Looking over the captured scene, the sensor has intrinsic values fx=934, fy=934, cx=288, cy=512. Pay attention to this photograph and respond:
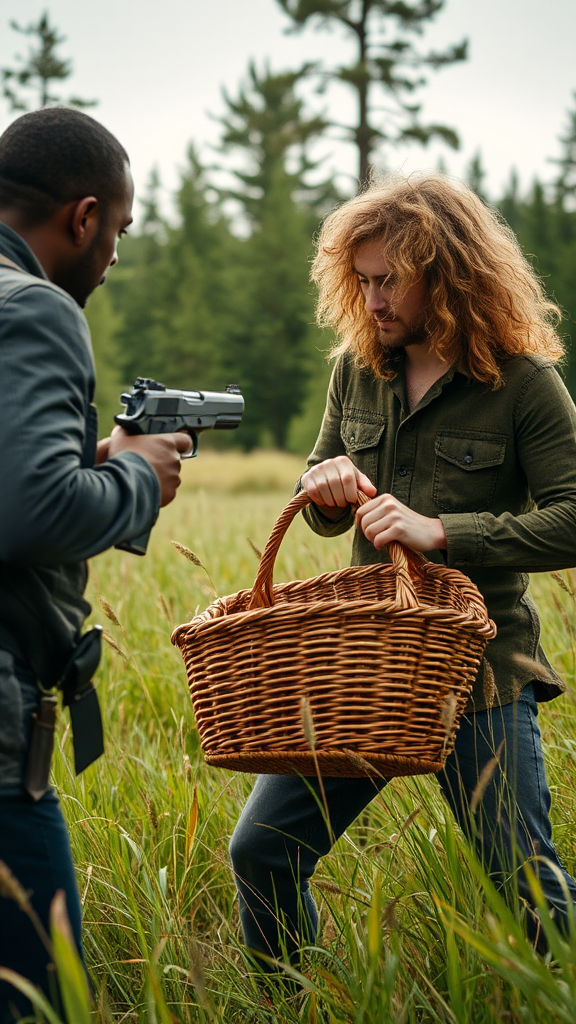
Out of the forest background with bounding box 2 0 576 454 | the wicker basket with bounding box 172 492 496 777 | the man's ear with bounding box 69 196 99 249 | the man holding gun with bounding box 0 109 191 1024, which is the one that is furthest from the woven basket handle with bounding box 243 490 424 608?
the forest background with bounding box 2 0 576 454

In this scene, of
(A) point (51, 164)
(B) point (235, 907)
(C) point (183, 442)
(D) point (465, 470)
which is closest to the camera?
(A) point (51, 164)

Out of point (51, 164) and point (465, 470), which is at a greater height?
point (51, 164)

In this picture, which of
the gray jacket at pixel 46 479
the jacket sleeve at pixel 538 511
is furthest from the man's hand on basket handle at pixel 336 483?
the gray jacket at pixel 46 479

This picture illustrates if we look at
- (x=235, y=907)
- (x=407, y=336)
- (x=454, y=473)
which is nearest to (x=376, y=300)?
(x=407, y=336)

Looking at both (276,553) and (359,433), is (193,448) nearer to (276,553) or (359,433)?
(276,553)

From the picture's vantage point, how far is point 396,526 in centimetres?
192

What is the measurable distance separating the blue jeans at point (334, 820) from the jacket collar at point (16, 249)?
1206mm

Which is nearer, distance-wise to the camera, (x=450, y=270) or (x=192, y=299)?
(x=450, y=270)

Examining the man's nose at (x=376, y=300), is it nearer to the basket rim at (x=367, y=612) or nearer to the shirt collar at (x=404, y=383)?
the shirt collar at (x=404, y=383)

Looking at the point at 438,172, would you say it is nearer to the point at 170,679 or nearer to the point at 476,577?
the point at 476,577

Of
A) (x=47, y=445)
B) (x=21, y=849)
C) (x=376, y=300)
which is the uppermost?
(x=376, y=300)

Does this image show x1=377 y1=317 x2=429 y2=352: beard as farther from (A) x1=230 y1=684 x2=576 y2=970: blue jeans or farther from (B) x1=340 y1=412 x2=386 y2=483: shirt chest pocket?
(A) x1=230 y1=684 x2=576 y2=970: blue jeans

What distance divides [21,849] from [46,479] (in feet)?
1.94

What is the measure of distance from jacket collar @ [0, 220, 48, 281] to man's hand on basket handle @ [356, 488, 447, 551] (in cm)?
82
